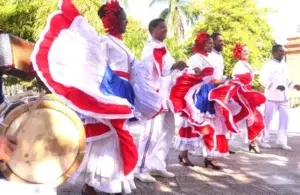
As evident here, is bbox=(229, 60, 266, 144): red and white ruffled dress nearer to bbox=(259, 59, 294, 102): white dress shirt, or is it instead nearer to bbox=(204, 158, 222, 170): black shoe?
bbox=(204, 158, 222, 170): black shoe

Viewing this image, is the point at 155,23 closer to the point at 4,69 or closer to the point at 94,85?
the point at 94,85

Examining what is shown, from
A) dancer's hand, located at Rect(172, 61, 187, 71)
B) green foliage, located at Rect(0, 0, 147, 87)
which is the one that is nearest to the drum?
dancer's hand, located at Rect(172, 61, 187, 71)

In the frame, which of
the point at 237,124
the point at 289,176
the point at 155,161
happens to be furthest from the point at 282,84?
the point at 155,161

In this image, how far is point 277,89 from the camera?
862 cm

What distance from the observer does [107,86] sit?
4.35 metres

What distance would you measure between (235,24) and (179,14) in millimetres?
4631

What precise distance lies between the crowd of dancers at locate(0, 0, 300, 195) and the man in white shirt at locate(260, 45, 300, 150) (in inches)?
74.6

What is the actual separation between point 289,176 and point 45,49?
3.64 meters

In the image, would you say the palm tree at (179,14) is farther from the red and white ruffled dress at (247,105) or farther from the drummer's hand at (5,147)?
the drummer's hand at (5,147)

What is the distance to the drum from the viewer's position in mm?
2701

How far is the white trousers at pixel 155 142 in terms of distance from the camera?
5840 mm

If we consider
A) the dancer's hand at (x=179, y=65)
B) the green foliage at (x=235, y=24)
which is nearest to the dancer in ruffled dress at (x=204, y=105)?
the dancer's hand at (x=179, y=65)

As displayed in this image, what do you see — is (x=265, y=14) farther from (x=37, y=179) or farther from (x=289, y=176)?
(x=37, y=179)

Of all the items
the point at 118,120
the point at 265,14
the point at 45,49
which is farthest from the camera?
the point at 265,14
